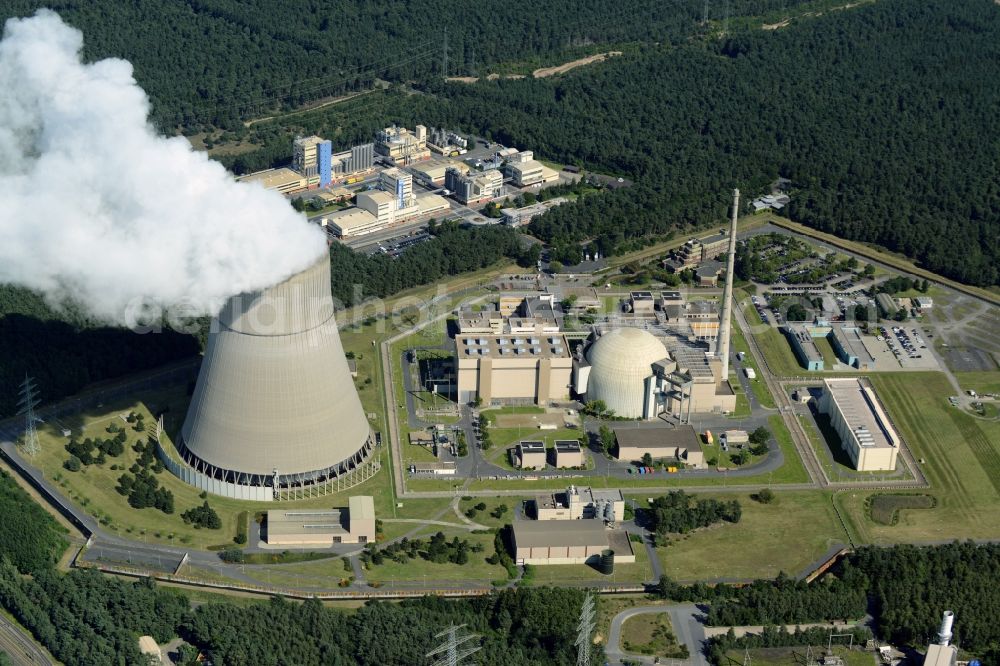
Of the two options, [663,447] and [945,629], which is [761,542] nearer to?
[663,447]

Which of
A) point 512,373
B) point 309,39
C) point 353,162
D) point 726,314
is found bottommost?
point 512,373

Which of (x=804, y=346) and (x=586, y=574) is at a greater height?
(x=804, y=346)

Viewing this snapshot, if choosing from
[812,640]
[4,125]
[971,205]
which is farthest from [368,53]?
[812,640]

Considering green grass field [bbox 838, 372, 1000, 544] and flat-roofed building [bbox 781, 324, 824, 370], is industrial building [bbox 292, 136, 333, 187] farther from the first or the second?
green grass field [bbox 838, 372, 1000, 544]

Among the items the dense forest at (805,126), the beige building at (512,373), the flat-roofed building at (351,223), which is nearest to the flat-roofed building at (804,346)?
the beige building at (512,373)

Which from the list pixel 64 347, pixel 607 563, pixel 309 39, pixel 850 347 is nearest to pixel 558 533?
pixel 607 563

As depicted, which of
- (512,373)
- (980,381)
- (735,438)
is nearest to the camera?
(735,438)

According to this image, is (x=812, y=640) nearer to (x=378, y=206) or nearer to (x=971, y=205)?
(x=378, y=206)

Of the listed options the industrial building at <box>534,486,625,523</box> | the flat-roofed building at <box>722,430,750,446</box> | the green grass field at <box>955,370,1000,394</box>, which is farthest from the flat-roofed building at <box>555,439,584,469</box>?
the green grass field at <box>955,370,1000,394</box>
